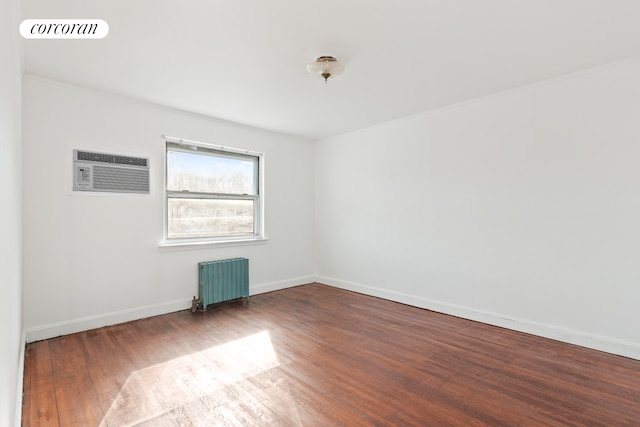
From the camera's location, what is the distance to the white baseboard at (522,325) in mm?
2871

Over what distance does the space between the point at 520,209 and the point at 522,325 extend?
49.7 inches

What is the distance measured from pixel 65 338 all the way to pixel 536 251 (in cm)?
497

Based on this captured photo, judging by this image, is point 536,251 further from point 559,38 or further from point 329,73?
point 329,73

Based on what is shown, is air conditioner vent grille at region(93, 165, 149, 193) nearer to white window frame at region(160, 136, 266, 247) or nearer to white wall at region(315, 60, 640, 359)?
white window frame at region(160, 136, 266, 247)

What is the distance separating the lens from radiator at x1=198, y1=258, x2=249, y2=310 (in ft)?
13.7

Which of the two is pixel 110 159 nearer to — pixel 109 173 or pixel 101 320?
pixel 109 173

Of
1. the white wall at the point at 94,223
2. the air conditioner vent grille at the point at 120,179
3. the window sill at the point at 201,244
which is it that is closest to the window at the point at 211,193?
the window sill at the point at 201,244

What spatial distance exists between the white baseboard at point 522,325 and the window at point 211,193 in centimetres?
230

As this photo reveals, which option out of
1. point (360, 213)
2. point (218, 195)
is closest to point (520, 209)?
point (360, 213)

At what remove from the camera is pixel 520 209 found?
3449mm

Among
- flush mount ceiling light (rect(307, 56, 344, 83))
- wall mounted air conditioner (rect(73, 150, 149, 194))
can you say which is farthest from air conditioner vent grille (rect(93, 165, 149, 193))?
flush mount ceiling light (rect(307, 56, 344, 83))

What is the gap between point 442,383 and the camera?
2408mm

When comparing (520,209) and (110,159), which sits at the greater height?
(110,159)

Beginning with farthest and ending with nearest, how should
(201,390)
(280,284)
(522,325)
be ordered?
1. (280,284)
2. (522,325)
3. (201,390)
